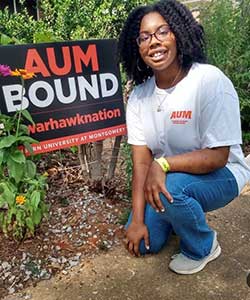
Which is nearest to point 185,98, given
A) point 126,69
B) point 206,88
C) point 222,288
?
point 206,88

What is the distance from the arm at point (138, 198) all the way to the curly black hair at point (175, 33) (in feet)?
1.58

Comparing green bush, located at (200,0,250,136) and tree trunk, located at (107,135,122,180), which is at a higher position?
green bush, located at (200,0,250,136)

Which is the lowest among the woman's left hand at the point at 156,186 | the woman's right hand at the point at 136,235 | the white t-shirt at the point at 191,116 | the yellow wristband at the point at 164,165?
the woman's right hand at the point at 136,235

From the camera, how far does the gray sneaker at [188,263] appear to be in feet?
7.00

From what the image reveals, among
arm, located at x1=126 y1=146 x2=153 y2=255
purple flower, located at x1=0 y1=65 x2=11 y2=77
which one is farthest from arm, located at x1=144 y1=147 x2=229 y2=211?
purple flower, located at x1=0 y1=65 x2=11 y2=77

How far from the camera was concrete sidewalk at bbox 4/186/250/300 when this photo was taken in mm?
1979

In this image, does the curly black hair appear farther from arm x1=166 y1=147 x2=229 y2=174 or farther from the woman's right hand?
the woman's right hand

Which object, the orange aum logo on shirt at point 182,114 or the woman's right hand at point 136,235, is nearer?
the orange aum logo on shirt at point 182,114

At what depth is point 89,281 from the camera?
2070mm

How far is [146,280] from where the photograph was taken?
2090mm

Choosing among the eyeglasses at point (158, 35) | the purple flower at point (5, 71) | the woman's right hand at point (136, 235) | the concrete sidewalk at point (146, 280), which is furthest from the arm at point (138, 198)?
the purple flower at point (5, 71)

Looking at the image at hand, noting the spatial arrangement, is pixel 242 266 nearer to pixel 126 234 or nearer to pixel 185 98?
pixel 126 234

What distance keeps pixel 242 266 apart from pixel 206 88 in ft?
3.24

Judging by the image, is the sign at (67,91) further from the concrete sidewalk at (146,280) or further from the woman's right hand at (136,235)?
the concrete sidewalk at (146,280)
